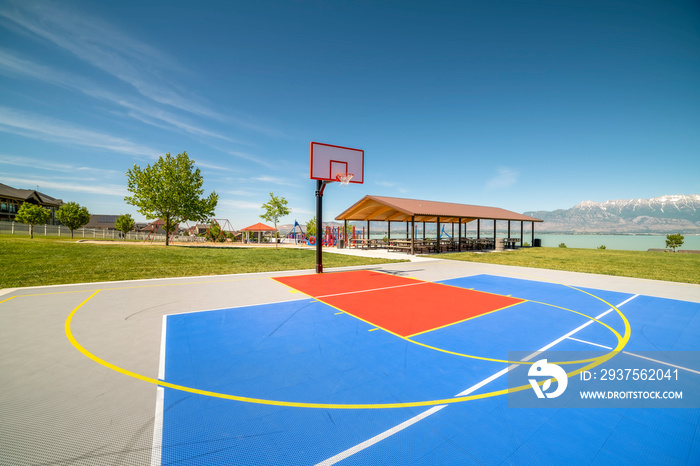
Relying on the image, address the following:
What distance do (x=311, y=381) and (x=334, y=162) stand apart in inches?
479

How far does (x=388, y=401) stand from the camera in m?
3.67

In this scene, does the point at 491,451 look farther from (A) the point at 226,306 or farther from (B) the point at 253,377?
(A) the point at 226,306

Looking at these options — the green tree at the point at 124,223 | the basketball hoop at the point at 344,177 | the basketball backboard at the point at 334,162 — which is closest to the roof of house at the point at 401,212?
the basketball backboard at the point at 334,162

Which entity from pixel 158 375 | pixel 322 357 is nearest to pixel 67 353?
pixel 158 375

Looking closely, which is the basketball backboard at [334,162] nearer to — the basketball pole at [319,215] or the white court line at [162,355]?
the basketball pole at [319,215]

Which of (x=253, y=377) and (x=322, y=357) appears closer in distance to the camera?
(x=253, y=377)

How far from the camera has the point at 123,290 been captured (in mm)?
10008

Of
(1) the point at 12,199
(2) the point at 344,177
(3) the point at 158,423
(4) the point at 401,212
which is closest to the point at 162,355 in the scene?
(3) the point at 158,423

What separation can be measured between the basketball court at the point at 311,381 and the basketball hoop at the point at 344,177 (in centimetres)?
791

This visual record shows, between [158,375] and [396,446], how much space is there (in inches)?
142

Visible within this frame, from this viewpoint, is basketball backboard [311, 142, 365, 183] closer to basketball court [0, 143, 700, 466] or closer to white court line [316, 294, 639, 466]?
basketball court [0, 143, 700, 466]

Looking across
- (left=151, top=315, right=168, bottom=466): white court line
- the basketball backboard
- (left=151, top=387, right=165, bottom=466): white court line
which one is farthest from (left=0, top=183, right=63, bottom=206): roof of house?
(left=151, top=387, right=165, bottom=466): white court line

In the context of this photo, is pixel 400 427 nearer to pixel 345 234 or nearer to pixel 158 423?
pixel 158 423

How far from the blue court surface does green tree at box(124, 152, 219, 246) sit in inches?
1219
